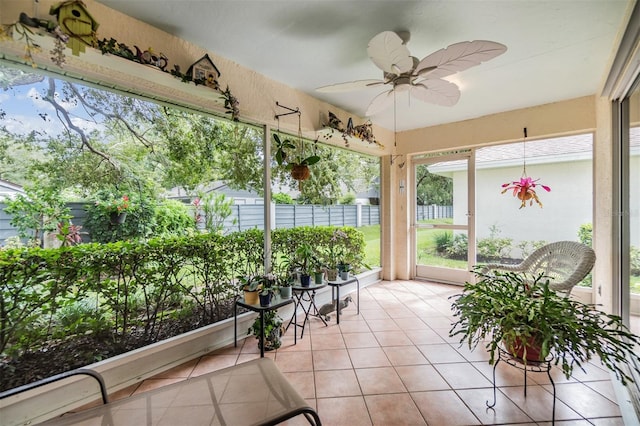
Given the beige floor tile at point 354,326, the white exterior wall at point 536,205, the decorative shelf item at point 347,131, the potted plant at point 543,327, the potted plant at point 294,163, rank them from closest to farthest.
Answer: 1. the potted plant at point 543,327
2. the potted plant at point 294,163
3. the beige floor tile at point 354,326
4. the decorative shelf item at point 347,131
5. the white exterior wall at point 536,205

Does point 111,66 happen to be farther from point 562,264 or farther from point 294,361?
point 562,264

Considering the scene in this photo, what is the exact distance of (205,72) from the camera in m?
2.05

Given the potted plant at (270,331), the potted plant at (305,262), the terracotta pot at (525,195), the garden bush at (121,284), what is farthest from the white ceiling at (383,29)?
the potted plant at (270,331)

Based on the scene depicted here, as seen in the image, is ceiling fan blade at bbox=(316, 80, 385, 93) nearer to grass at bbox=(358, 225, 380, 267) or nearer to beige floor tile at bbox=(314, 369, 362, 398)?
beige floor tile at bbox=(314, 369, 362, 398)

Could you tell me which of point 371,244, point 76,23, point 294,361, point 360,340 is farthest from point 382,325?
point 76,23

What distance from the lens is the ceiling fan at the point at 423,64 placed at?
1490 millimetres

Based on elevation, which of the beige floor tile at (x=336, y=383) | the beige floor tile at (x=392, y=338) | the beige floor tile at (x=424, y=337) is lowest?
the beige floor tile at (x=336, y=383)

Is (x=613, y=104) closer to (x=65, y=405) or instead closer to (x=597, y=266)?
(x=597, y=266)

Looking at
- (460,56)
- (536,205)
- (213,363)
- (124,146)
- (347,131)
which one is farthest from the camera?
(536,205)

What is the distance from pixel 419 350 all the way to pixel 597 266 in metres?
2.29

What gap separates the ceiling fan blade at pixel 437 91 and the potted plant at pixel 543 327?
4.67ft

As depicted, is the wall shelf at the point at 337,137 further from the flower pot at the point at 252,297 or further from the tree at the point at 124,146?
the flower pot at the point at 252,297

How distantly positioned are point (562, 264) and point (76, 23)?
4.17 metres

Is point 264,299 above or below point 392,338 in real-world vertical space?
above
